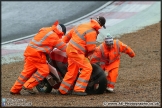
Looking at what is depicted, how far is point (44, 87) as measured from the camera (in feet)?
35.6

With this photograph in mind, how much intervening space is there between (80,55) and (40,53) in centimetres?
79

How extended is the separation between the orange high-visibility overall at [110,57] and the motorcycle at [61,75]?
476 mm

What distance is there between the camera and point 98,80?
1040cm

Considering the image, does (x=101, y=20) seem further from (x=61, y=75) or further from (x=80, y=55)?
(x=61, y=75)

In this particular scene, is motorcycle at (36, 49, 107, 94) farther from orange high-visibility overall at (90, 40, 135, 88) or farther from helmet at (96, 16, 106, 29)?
helmet at (96, 16, 106, 29)

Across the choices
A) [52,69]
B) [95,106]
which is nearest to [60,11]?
[52,69]

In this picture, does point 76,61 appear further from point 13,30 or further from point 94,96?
point 13,30

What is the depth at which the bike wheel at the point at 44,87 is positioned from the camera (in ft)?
35.2

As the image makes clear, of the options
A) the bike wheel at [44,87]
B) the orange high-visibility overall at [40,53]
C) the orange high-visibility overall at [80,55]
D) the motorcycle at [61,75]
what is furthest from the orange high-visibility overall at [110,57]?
the bike wheel at [44,87]

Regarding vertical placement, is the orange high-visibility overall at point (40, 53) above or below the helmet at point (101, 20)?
below

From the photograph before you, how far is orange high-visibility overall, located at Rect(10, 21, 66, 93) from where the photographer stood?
10.3 m

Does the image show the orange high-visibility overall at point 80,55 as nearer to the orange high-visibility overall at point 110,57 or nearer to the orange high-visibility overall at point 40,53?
the orange high-visibility overall at point 40,53

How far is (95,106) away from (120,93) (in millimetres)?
2139

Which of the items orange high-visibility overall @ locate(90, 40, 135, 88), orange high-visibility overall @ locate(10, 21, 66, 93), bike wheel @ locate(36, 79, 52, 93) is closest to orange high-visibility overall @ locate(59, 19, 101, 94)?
orange high-visibility overall @ locate(10, 21, 66, 93)
